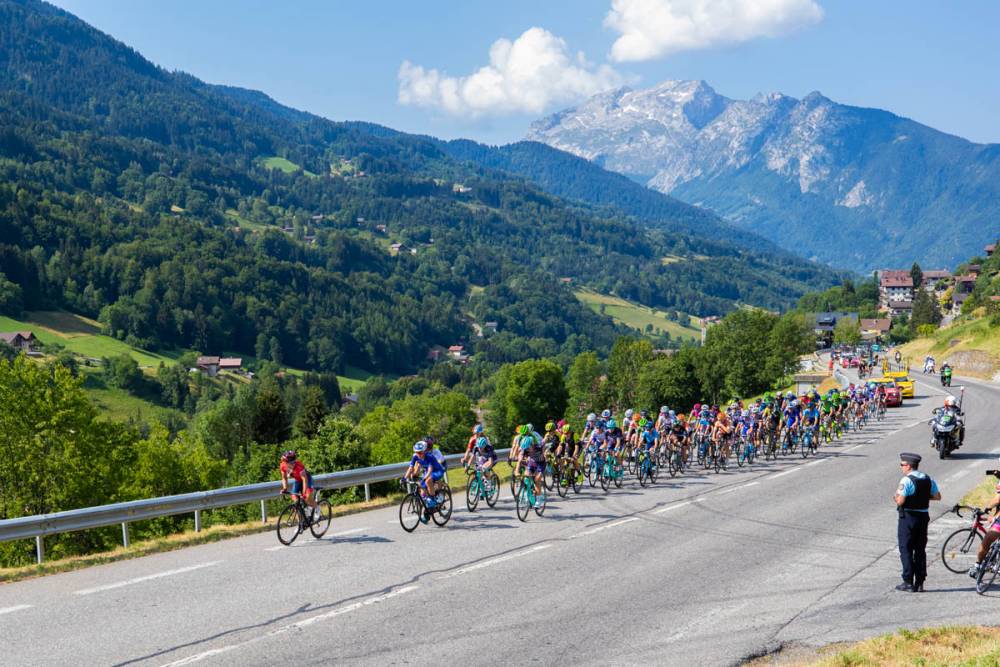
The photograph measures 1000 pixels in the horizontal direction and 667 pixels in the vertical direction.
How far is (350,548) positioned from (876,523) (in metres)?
10.6

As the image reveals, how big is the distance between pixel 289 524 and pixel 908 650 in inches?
415

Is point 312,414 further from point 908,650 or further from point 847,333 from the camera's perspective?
point 847,333

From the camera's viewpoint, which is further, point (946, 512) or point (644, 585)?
point (946, 512)

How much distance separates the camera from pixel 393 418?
101 meters

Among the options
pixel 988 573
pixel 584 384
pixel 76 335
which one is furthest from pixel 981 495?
pixel 76 335

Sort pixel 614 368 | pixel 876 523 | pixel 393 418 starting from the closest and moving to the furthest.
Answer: pixel 876 523
pixel 393 418
pixel 614 368

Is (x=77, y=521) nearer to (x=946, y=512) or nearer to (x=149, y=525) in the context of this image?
(x=946, y=512)

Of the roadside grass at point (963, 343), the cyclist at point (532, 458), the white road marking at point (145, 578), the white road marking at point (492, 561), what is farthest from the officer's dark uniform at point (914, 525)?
the roadside grass at point (963, 343)

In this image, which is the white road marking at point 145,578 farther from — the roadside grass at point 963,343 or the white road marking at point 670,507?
the roadside grass at point 963,343

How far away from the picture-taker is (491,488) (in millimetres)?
19422

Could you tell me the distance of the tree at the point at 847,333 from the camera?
158m

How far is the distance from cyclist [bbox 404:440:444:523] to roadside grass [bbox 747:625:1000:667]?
859 centimetres

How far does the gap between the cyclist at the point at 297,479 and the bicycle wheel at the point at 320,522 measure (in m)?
0.14

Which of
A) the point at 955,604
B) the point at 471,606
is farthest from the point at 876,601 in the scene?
the point at 471,606
